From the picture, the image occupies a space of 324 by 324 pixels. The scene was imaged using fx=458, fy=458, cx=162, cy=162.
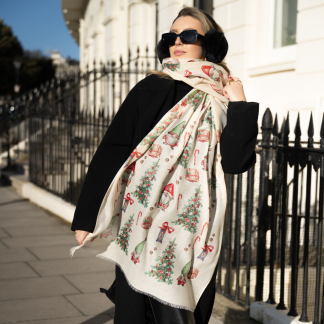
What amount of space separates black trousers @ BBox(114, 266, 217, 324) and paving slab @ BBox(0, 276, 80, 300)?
6.78ft

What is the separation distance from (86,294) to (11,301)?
0.63 meters

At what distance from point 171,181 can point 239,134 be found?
36 cm

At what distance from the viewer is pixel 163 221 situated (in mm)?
1991

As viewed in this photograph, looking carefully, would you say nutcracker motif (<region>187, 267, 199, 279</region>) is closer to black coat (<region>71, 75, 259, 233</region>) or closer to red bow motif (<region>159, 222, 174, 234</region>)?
red bow motif (<region>159, 222, 174, 234</region>)

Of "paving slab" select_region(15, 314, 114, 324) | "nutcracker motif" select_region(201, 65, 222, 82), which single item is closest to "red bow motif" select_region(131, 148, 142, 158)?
"nutcracker motif" select_region(201, 65, 222, 82)

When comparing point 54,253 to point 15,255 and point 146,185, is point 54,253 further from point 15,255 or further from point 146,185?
point 146,185

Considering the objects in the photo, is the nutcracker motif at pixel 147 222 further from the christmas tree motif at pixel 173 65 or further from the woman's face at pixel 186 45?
the woman's face at pixel 186 45

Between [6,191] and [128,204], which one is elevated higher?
[128,204]

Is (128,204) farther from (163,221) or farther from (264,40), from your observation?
(264,40)

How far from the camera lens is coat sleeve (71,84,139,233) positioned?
6.83 ft

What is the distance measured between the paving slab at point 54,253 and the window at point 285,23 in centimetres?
411

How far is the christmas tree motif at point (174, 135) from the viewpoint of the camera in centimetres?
202

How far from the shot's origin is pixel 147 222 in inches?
79.3

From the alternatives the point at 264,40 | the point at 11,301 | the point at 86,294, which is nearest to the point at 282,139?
the point at 86,294
